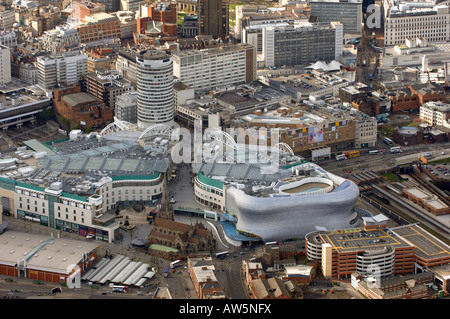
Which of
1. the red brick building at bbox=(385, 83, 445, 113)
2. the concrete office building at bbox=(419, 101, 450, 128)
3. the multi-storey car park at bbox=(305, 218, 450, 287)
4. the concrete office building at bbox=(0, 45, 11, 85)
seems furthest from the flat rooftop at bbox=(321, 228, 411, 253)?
the concrete office building at bbox=(0, 45, 11, 85)

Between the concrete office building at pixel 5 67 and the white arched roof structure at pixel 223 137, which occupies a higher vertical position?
the concrete office building at pixel 5 67

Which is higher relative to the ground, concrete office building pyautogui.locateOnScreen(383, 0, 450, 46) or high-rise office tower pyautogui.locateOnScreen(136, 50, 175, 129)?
concrete office building pyautogui.locateOnScreen(383, 0, 450, 46)

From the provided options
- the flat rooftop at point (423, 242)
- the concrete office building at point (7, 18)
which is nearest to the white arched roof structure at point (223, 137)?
the flat rooftop at point (423, 242)

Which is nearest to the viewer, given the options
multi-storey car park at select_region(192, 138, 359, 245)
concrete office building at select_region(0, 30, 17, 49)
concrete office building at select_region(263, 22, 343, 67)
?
multi-storey car park at select_region(192, 138, 359, 245)

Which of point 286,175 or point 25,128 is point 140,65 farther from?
point 286,175

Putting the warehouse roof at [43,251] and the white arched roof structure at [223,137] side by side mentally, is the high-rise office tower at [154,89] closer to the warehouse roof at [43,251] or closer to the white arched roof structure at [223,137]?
the white arched roof structure at [223,137]

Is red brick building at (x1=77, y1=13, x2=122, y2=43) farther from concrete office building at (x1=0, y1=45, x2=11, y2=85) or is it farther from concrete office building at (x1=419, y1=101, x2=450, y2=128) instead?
concrete office building at (x1=419, y1=101, x2=450, y2=128)

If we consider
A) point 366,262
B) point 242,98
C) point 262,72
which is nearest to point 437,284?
point 366,262
